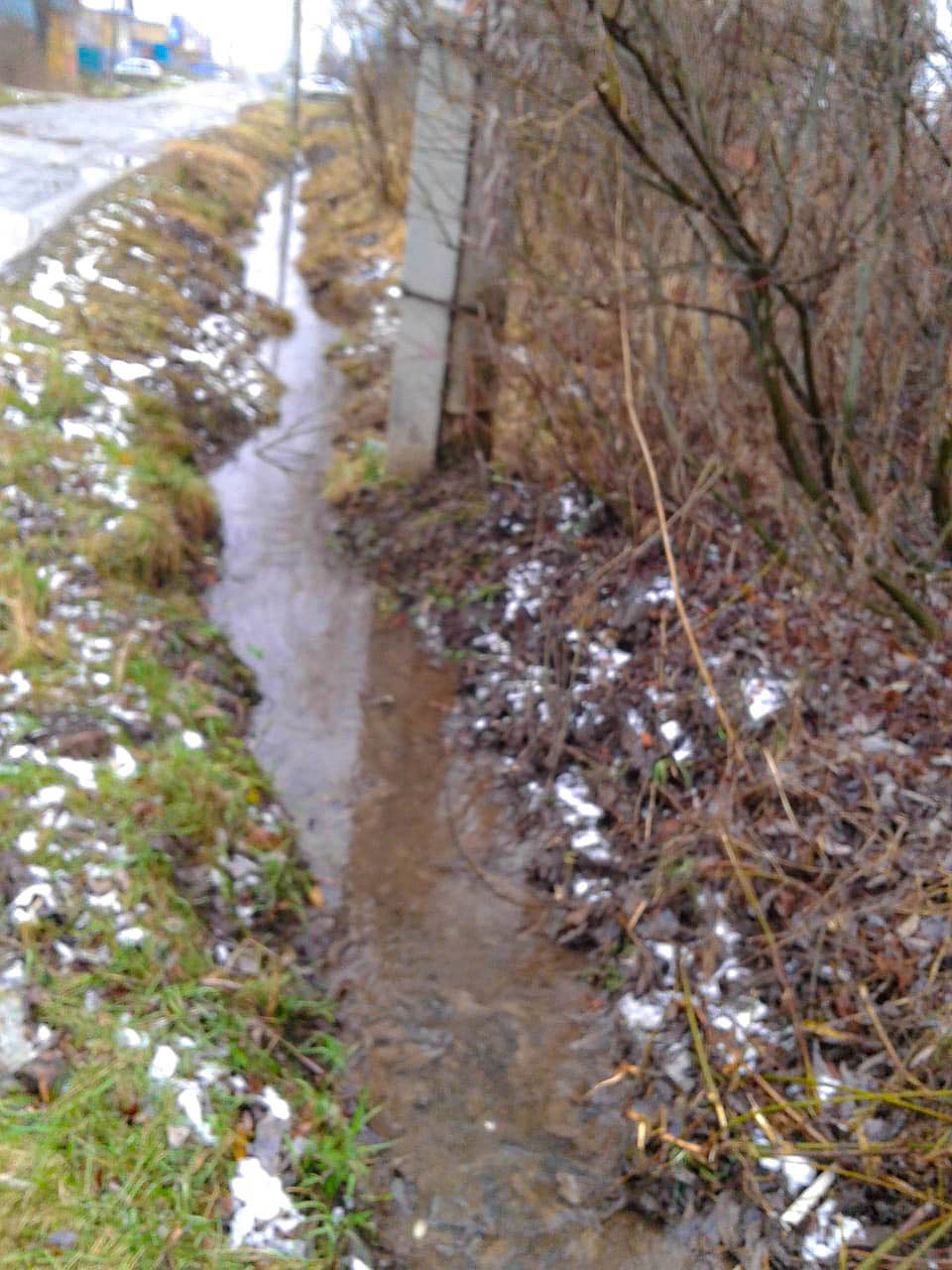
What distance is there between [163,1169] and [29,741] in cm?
204

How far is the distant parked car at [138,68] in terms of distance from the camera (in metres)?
18.1

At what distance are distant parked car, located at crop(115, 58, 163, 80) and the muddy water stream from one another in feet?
45.5

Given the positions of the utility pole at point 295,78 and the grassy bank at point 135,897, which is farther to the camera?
the utility pole at point 295,78

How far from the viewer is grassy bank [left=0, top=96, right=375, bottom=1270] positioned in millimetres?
3104

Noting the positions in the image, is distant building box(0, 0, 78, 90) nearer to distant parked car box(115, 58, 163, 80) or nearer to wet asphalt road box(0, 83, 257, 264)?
wet asphalt road box(0, 83, 257, 264)

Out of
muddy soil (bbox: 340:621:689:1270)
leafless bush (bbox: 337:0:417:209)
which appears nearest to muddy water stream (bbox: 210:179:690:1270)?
muddy soil (bbox: 340:621:689:1270)

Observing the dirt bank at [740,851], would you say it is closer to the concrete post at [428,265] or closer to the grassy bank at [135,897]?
the grassy bank at [135,897]

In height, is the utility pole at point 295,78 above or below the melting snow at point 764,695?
above

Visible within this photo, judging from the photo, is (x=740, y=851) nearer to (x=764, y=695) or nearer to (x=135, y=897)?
(x=764, y=695)

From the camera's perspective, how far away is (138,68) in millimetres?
21609

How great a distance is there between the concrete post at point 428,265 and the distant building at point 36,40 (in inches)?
313

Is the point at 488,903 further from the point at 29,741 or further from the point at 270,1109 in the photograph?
the point at 29,741

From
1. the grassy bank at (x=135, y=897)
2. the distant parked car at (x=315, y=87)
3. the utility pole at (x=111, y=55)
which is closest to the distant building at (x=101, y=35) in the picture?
the utility pole at (x=111, y=55)

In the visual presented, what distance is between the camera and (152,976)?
379cm
